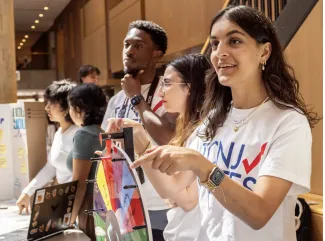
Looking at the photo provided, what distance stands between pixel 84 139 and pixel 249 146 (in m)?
1.11

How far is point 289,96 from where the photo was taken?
107cm

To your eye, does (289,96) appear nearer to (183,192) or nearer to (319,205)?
(183,192)

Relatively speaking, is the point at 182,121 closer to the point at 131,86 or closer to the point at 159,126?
the point at 159,126

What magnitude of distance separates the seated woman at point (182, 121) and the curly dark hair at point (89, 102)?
74 centimetres

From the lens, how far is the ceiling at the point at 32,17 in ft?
34.8

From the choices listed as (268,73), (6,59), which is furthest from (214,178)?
(6,59)

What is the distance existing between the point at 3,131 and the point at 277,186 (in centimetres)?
282

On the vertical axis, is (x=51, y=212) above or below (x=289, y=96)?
A: below

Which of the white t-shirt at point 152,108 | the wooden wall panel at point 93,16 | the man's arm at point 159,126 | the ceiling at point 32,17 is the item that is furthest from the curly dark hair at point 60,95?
the ceiling at point 32,17

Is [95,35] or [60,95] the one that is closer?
[60,95]

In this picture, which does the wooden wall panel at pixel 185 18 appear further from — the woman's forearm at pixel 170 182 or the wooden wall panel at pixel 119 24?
the woman's forearm at pixel 170 182

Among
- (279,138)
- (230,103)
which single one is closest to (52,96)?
(230,103)

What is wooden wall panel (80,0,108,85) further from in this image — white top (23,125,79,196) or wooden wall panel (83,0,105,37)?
white top (23,125,79,196)

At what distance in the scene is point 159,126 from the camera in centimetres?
162
